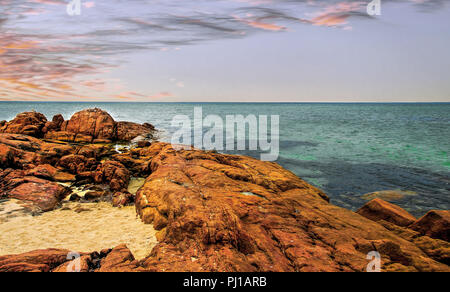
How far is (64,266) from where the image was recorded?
4945 mm

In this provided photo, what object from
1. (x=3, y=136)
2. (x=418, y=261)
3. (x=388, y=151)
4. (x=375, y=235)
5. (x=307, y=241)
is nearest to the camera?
(x=418, y=261)

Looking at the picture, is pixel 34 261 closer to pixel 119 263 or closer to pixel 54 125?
pixel 119 263

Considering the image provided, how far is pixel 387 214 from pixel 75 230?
11902mm

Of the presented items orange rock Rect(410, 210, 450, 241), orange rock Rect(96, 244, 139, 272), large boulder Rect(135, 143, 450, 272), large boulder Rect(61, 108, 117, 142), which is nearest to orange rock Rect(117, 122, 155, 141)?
large boulder Rect(61, 108, 117, 142)

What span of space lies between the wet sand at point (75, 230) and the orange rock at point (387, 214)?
8343 mm

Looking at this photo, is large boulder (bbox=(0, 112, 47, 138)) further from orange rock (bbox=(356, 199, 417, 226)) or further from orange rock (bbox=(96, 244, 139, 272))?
orange rock (bbox=(356, 199, 417, 226))

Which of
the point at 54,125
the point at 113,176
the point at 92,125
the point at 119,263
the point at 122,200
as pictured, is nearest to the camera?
the point at 119,263

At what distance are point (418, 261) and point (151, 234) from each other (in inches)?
306

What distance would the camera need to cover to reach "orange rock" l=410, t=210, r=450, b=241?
7.11m

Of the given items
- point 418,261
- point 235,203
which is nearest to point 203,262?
point 235,203

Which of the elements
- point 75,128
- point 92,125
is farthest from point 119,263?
point 75,128

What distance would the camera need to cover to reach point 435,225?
286 inches

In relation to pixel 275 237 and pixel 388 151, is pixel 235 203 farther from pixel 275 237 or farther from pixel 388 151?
pixel 388 151

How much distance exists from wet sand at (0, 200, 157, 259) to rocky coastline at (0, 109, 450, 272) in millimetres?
435
